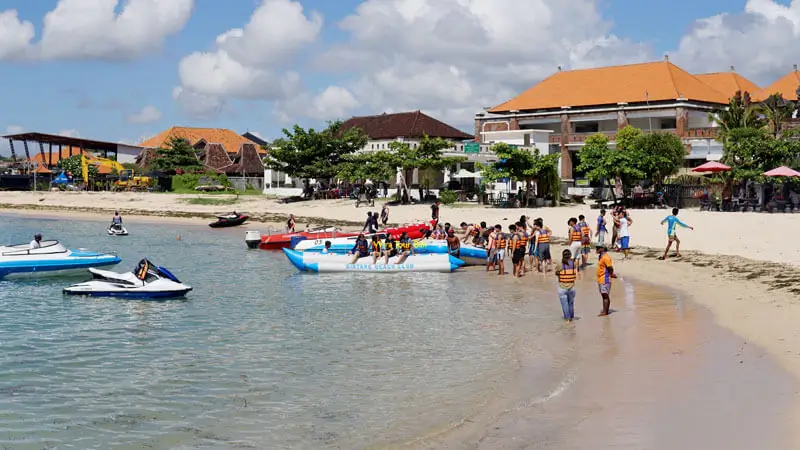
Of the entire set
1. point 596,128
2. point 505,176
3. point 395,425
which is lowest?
point 395,425

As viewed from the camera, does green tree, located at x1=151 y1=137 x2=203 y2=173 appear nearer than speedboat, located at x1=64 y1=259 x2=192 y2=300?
No

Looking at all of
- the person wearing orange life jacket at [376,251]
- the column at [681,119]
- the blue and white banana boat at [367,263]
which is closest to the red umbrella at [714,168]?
the column at [681,119]

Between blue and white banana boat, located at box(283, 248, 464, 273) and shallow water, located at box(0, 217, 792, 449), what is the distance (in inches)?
95.7

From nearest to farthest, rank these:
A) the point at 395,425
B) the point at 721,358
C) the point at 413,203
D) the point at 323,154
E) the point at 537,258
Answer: the point at 395,425 < the point at 721,358 < the point at 537,258 < the point at 413,203 < the point at 323,154

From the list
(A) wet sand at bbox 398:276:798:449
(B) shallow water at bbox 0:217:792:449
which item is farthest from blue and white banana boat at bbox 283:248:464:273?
(A) wet sand at bbox 398:276:798:449

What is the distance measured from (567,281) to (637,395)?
218 inches

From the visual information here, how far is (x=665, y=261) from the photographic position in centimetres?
2719

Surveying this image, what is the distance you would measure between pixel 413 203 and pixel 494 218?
11.5 metres

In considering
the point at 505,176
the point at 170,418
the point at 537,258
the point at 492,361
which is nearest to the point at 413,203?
the point at 505,176

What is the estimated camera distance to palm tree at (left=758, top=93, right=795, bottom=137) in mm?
47750

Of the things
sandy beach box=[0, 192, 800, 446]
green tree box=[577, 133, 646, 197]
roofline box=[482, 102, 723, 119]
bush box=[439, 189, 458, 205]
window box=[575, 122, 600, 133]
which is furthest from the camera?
window box=[575, 122, 600, 133]

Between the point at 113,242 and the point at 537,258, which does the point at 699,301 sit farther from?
the point at 113,242

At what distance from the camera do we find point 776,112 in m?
47.9

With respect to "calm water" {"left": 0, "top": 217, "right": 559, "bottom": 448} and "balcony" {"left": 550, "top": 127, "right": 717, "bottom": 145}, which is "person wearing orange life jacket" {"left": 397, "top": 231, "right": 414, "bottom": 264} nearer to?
"calm water" {"left": 0, "top": 217, "right": 559, "bottom": 448}
